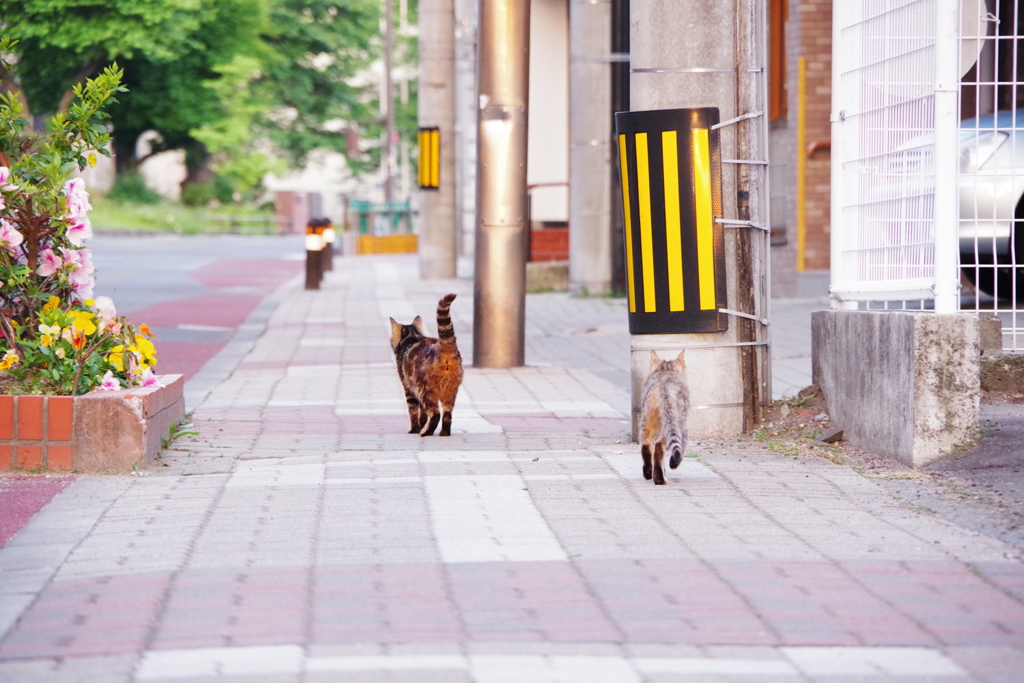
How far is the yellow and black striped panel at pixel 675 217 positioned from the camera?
746 centimetres

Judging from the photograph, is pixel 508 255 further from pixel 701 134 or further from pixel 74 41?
pixel 74 41

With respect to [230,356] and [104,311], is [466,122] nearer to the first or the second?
[230,356]

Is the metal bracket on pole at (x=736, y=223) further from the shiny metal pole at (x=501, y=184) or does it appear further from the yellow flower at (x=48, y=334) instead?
the shiny metal pole at (x=501, y=184)

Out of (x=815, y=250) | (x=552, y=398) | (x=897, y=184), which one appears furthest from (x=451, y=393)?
(x=815, y=250)

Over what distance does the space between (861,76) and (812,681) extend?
470cm

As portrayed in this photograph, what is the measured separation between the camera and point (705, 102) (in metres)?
7.64

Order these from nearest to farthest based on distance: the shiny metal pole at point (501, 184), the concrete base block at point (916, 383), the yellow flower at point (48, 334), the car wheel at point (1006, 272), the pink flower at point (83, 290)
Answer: the concrete base block at point (916, 383) < the yellow flower at point (48, 334) < the pink flower at point (83, 290) < the car wheel at point (1006, 272) < the shiny metal pole at point (501, 184)

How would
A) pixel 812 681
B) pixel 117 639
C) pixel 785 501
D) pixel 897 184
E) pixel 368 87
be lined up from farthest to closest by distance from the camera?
pixel 368 87 → pixel 897 184 → pixel 785 501 → pixel 117 639 → pixel 812 681

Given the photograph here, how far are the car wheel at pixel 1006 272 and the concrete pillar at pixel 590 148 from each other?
11113 millimetres

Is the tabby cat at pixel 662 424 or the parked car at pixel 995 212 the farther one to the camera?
the parked car at pixel 995 212

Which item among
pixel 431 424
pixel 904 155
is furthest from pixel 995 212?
pixel 431 424

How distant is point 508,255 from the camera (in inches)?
489

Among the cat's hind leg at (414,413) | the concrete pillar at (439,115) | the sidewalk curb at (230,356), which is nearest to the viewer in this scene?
the cat's hind leg at (414,413)

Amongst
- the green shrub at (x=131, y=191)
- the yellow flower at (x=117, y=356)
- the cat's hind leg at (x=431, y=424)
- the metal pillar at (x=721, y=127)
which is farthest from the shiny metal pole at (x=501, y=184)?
the green shrub at (x=131, y=191)
